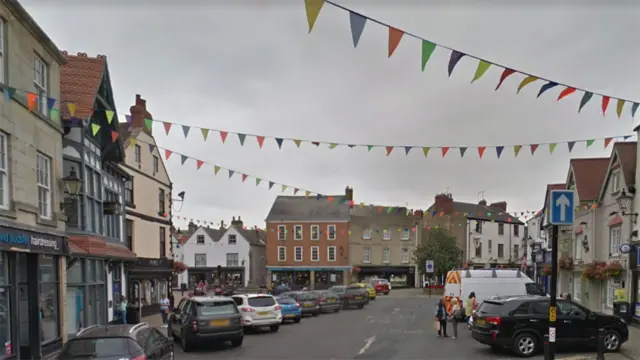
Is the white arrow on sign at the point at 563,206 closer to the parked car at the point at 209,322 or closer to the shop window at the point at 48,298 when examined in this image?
the parked car at the point at 209,322

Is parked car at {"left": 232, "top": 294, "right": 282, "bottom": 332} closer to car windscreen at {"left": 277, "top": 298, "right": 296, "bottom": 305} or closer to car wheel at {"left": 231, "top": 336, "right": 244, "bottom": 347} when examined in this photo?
car wheel at {"left": 231, "top": 336, "right": 244, "bottom": 347}

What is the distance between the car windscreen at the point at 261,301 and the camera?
63.2 feet

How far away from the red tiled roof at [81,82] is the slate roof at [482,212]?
153 ft

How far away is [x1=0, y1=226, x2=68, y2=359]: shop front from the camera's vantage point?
11.3 metres

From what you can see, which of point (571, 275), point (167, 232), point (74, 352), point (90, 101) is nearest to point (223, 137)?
point (90, 101)

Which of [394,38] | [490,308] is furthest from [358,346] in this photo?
[394,38]

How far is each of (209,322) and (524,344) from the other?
846 centimetres

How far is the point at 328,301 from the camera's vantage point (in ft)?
97.7

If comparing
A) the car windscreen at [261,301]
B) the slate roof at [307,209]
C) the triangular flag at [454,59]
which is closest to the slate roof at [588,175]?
the car windscreen at [261,301]

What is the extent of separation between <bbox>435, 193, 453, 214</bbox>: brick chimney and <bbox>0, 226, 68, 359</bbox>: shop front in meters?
48.0

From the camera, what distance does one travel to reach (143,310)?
26766 mm

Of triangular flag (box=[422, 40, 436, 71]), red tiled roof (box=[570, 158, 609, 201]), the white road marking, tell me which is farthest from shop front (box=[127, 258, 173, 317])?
red tiled roof (box=[570, 158, 609, 201])

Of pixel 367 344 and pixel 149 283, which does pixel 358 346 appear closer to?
pixel 367 344

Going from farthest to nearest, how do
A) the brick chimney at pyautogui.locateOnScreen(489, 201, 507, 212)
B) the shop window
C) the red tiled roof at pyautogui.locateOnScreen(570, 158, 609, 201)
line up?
1. the brick chimney at pyautogui.locateOnScreen(489, 201, 507, 212)
2. the red tiled roof at pyautogui.locateOnScreen(570, 158, 609, 201)
3. the shop window
